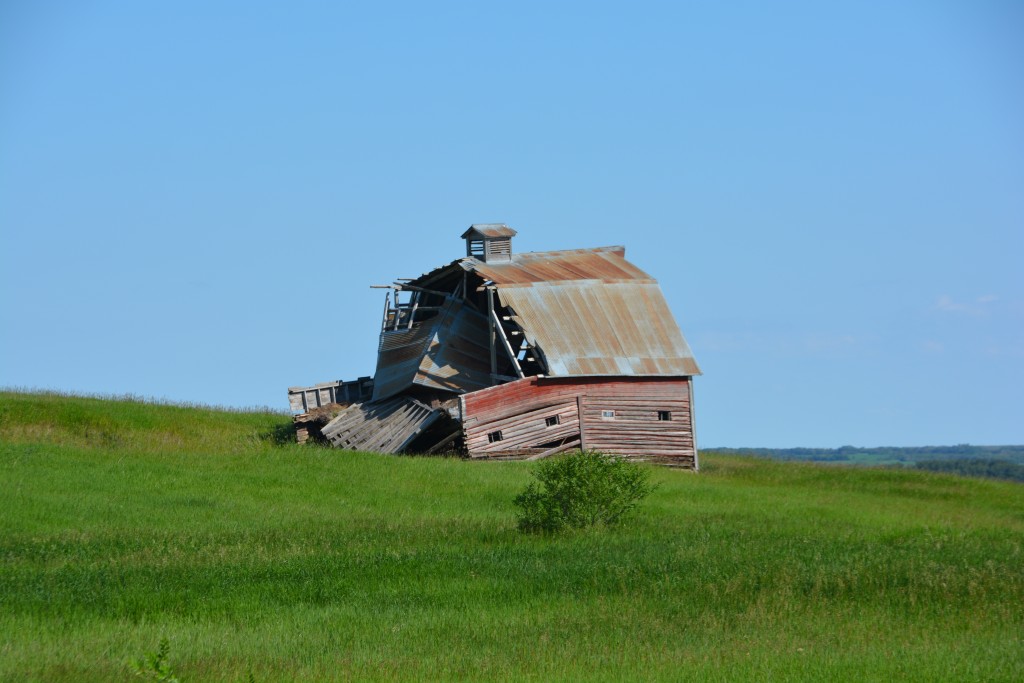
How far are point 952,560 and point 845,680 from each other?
8343mm

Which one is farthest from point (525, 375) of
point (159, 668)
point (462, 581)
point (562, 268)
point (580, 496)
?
point (159, 668)

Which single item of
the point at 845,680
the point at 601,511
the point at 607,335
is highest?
the point at 607,335

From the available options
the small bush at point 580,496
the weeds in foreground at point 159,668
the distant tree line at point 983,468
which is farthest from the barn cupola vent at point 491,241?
the distant tree line at point 983,468

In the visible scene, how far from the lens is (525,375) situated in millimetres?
42406

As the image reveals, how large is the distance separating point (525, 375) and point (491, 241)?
6.14 m

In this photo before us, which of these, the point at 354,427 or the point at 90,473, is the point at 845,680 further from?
the point at 354,427

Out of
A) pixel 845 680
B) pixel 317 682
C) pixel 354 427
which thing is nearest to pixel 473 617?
pixel 317 682

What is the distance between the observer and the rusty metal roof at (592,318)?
4119 centimetres

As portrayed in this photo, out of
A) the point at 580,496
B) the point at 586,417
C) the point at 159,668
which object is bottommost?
the point at 159,668

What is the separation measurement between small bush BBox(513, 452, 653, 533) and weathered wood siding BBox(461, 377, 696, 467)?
509 inches

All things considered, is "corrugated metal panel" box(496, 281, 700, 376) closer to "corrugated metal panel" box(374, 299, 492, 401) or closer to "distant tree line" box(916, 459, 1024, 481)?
"corrugated metal panel" box(374, 299, 492, 401)

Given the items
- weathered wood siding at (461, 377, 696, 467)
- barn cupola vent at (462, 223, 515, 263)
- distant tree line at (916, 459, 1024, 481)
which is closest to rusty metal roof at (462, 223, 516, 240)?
barn cupola vent at (462, 223, 515, 263)

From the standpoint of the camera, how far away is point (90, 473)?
31.1m

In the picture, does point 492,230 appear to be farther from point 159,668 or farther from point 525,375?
point 159,668
